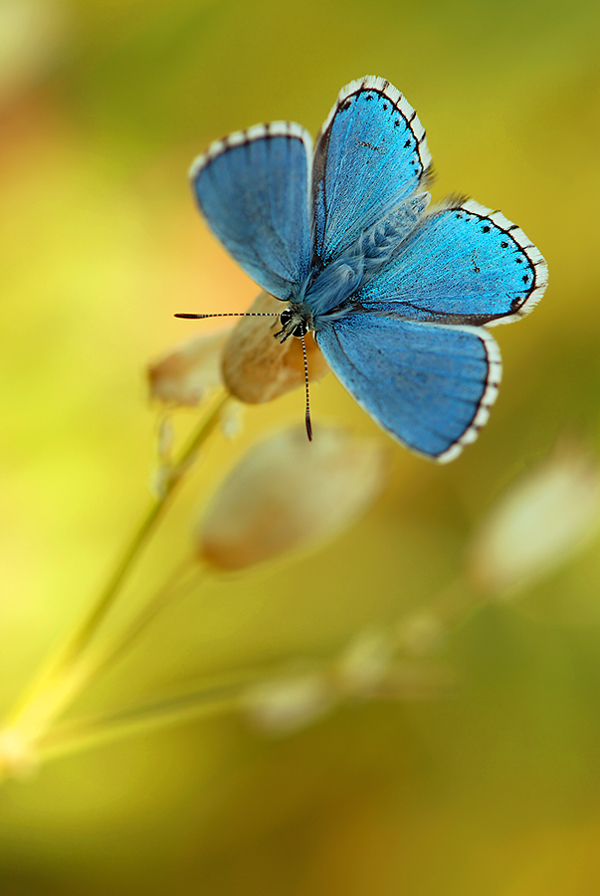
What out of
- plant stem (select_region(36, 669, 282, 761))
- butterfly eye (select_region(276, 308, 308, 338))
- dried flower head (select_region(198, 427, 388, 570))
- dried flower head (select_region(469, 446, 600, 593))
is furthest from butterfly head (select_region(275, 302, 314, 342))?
dried flower head (select_region(469, 446, 600, 593))

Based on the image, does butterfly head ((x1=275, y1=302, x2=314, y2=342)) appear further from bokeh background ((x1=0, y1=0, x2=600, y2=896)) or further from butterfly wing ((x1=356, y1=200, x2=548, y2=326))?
bokeh background ((x1=0, y1=0, x2=600, y2=896))

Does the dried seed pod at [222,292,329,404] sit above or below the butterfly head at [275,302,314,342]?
below

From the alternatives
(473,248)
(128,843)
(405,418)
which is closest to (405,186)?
(473,248)

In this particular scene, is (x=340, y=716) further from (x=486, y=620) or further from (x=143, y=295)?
(x=143, y=295)

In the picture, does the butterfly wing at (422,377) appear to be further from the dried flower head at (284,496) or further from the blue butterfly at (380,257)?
the dried flower head at (284,496)

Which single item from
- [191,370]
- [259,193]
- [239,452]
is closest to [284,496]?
[191,370]

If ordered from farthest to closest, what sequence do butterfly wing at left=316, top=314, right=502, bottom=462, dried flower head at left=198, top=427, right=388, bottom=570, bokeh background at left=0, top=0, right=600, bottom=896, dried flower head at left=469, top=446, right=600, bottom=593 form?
bokeh background at left=0, top=0, right=600, bottom=896
dried flower head at left=469, top=446, right=600, bottom=593
dried flower head at left=198, top=427, right=388, bottom=570
butterfly wing at left=316, top=314, right=502, bottom=462

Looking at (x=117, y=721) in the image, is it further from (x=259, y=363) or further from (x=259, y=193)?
(x=259, y=193)
